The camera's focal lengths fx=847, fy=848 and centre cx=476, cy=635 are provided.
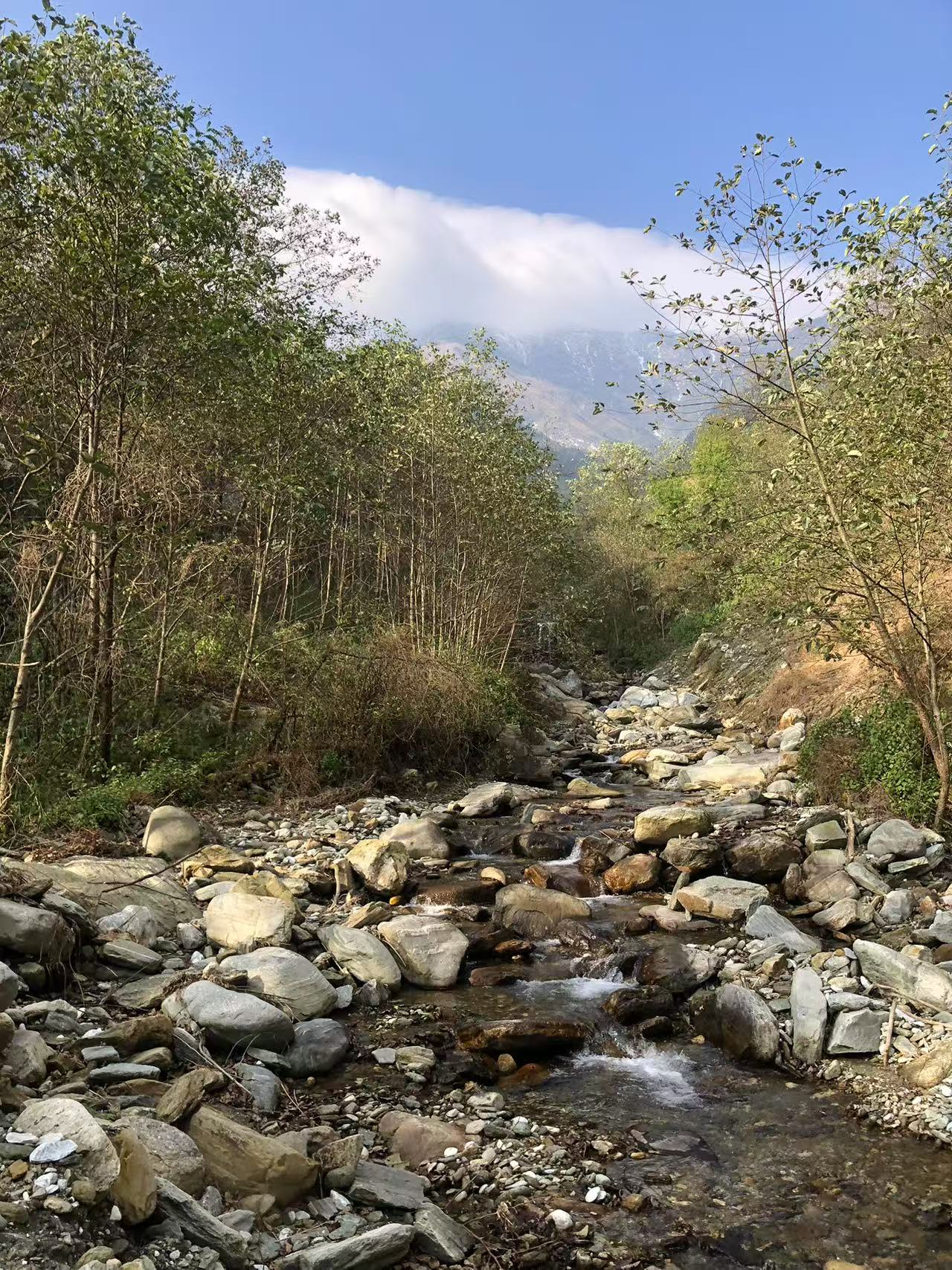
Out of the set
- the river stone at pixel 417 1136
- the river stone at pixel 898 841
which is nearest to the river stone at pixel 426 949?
the river stone at pixel 417 1136

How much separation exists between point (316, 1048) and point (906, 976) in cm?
449

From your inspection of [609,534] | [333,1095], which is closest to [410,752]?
[333,1095]

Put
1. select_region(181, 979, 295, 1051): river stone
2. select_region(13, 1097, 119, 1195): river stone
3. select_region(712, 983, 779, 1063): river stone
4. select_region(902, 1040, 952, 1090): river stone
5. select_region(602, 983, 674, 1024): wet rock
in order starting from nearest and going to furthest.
→ select_region(13, 1097, 119, 1195): river stone → select_region(902, 1040, 952, 1090): river stone → select_region(181, 979, 295, 1051): river stone → select_region(712, 983, 779, 1063): river stone → select_region(602, 983, 674, 1024): wet rock

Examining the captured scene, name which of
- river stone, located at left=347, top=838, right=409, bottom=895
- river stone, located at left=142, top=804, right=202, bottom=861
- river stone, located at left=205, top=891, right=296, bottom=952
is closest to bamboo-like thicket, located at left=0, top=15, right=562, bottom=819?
river stone, located at left=142, top=804, right=202, bottom=861

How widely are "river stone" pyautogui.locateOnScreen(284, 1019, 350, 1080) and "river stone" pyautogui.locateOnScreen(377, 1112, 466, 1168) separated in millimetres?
807

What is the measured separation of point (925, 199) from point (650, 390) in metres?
2.78

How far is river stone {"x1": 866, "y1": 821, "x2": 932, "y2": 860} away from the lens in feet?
29.8

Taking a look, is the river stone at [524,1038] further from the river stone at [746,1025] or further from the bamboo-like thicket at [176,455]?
the bamboo-like thicket at [176,455]

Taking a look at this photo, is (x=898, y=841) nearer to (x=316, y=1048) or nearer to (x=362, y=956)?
(x=362, y=956)

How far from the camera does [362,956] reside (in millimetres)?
7418

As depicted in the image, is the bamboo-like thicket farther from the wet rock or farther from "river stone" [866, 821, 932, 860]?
"river stone" [866, 821, 932, 860]

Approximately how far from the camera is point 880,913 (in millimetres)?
8102

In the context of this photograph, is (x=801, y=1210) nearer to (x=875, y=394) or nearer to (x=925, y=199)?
(x=875, y=394)

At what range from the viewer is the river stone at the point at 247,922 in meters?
7.51
